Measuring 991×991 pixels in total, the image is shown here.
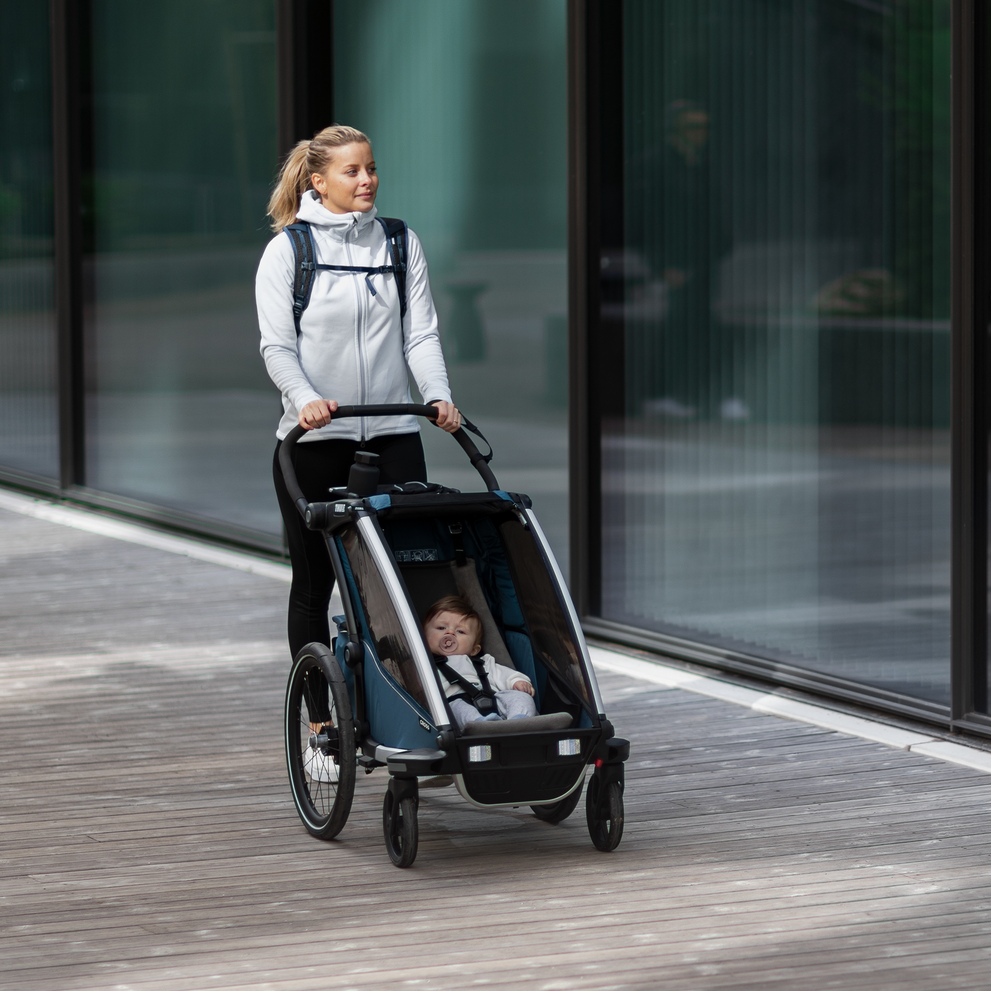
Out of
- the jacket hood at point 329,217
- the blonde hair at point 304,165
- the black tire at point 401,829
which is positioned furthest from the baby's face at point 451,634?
the blonde hair at point 304,165

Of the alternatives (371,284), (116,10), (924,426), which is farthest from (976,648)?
(116,10)

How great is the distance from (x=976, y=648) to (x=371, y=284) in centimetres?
227

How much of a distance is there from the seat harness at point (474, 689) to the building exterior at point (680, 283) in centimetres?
184

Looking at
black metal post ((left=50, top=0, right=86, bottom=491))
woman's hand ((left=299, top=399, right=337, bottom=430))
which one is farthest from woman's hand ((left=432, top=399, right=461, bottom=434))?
black metal post ((left=50, top=0, right=86, bottom=491))

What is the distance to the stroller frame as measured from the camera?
4520mm

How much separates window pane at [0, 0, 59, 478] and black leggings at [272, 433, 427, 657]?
22.2 feet

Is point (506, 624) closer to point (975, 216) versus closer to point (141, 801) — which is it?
point (141, 801)

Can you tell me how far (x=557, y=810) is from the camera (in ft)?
16.7

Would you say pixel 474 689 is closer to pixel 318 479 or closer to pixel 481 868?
pixel 481 868

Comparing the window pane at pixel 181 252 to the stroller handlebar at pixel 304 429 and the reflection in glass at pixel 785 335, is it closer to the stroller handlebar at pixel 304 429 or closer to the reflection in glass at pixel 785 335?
the reflection in glass at pixel 785 335

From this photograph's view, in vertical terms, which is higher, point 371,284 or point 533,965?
point 371,284

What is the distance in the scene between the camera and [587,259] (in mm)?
7488

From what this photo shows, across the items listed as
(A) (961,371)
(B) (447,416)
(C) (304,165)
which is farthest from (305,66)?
(B) (447,416)

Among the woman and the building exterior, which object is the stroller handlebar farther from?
the building exterior
